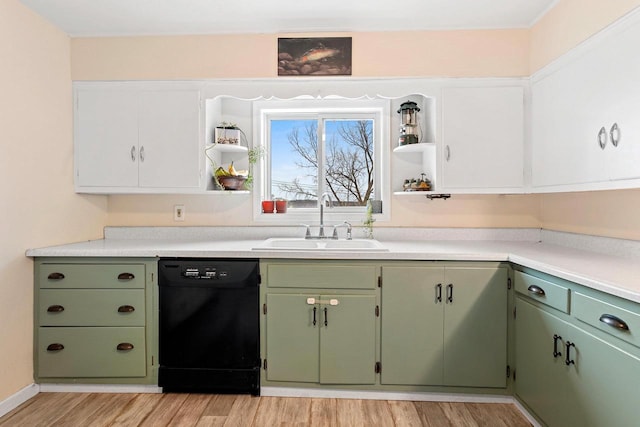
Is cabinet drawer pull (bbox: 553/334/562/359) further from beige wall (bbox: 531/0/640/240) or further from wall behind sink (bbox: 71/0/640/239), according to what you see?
wall behind sink (bbox: 71/0/640/239)

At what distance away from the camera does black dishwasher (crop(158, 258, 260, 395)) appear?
2.36 metres

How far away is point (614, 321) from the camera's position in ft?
4.73

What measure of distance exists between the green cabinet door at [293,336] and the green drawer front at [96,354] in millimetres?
818

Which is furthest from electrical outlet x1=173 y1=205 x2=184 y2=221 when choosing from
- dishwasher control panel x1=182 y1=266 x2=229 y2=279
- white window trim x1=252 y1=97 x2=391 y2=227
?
dishwasher control panel x1=182 y1=266 x2=229 y2=279

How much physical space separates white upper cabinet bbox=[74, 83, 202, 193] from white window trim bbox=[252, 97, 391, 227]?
0.49m

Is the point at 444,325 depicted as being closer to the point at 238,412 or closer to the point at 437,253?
the point at 437,253

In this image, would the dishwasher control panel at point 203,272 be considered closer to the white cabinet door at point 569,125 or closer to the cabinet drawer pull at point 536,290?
the cabinet drawer pull at point 536,290

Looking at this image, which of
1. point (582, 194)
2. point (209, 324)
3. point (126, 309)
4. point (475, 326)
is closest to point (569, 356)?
point (475, 326)

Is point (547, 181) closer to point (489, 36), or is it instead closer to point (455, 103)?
point (455, 103)

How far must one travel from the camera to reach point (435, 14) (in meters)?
2.52

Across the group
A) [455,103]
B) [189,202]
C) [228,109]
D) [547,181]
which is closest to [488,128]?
[455,103]

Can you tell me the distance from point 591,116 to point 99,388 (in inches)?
127

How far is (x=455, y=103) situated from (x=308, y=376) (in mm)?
2020

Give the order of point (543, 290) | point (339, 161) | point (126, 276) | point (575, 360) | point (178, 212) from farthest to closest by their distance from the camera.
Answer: point (339, 161)
point (178, 212)
point (126, 276)
point (543, 290)
point (575, 360)
